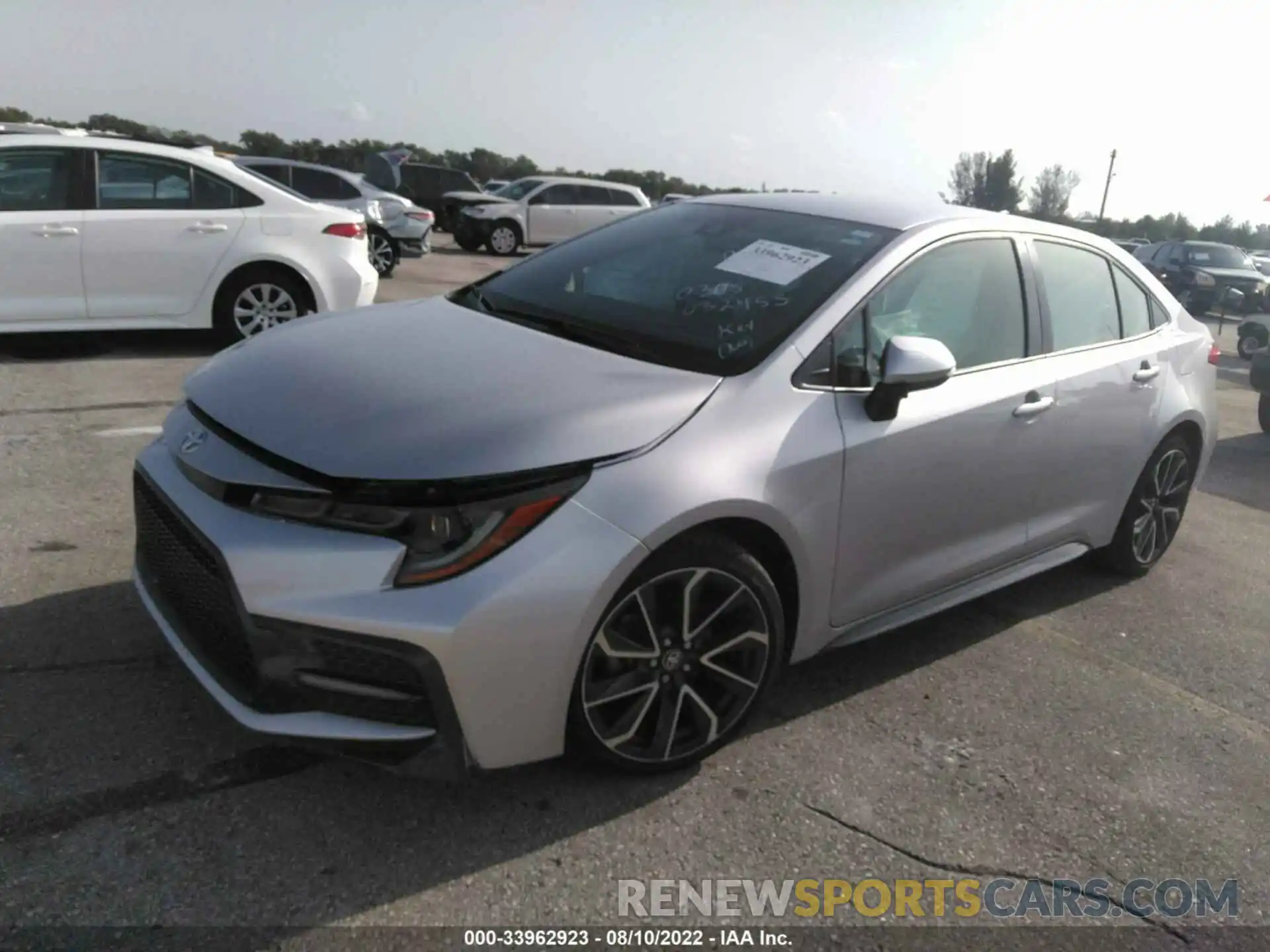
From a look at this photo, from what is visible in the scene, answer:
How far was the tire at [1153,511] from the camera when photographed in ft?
15.8

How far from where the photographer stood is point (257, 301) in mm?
7926

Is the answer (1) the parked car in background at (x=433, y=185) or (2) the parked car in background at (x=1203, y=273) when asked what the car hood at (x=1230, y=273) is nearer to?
(2) the parked car in background at (x=1203, y=273)

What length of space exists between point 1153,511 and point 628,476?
328cm

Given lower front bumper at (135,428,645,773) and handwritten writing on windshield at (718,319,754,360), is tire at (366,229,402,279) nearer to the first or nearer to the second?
handwritten writing on windshield at (718,319,754,360)

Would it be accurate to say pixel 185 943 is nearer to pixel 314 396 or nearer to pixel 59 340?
pixel 314 396

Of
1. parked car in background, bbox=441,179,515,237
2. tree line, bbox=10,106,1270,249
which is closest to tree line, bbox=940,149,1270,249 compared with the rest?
tree line, bbox=10,106,1270,249

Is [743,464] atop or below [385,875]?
atop

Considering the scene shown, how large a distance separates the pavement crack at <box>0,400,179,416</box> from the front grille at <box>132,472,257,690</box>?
352cm

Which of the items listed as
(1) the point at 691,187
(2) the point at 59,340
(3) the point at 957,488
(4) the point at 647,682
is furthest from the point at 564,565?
(1) the point at 691,187

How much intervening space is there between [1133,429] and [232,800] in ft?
12.3

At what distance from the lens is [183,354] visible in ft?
26.7

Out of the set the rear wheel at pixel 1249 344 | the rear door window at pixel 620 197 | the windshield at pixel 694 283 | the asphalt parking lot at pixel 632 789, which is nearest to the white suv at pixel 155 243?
the asphalt parking lot at pixel 632 789

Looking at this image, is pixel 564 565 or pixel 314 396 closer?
pixel 564 565

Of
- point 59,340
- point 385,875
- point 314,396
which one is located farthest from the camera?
point 59,340
